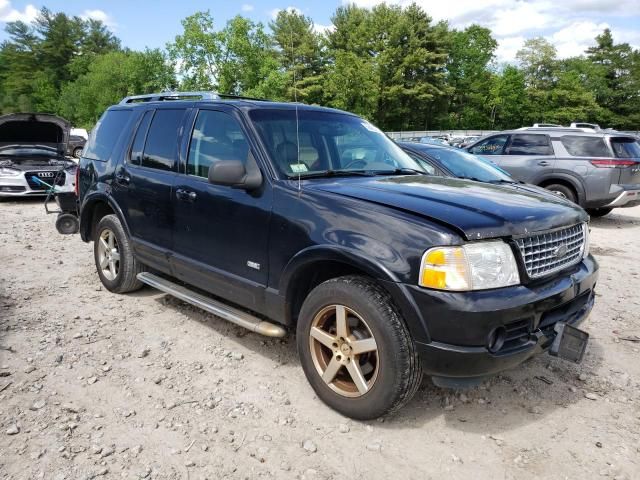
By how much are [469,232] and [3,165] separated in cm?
1194

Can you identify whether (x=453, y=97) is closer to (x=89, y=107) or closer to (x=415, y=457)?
(x=89, y=107)

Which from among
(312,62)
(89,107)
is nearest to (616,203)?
(312,62)

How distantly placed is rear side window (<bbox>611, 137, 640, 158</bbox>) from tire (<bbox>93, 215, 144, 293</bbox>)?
30.2 ft

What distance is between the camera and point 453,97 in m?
67.8

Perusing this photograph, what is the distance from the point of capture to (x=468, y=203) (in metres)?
2.90

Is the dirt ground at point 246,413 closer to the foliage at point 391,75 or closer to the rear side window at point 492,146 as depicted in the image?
the rear side window at point 492,146

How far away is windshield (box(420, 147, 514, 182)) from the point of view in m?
6.89

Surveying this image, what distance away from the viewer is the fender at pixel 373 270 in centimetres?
259

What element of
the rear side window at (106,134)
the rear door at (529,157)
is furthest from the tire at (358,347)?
the rear door at (529,157)

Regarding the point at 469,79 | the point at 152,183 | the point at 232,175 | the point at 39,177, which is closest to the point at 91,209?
the point at 152,183

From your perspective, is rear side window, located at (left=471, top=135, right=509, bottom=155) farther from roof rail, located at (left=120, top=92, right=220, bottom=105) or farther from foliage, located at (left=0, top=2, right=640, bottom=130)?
foliage, located at (left=0, top=2, right=640, bottom=130)

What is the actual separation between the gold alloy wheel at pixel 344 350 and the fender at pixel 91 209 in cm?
252

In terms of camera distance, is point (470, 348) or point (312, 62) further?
point (312, 62)

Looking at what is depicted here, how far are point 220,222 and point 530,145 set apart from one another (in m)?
8.97
